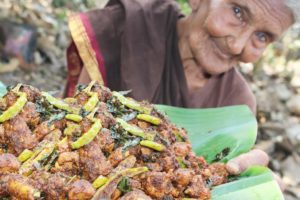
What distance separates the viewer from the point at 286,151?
4441 mm

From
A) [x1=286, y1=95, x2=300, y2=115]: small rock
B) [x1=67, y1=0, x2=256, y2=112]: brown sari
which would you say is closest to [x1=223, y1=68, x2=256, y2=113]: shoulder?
[x1=67, y1=0, x2=256, y2=112]: brown sari

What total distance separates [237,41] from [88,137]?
104 cm

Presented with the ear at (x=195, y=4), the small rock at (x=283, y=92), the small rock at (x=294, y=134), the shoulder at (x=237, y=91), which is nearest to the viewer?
the ear at (x=195, y=4)

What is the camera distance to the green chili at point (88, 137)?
65.6 inches

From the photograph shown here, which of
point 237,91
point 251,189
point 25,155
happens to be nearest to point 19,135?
point 25,155

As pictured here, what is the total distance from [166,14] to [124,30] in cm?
27

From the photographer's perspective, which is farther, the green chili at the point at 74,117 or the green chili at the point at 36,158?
the green chili at the point at 74,117

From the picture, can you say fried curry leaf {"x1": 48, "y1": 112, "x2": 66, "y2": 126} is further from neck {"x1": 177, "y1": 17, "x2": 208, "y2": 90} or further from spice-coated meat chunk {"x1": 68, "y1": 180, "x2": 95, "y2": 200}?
neck {"x1": 177, "y1": 17, "x2": 208, "y2": 90}

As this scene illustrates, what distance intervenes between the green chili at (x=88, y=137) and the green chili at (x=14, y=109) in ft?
0.74

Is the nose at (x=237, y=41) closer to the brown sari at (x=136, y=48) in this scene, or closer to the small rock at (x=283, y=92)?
the brown sari at (x=136, y=48)

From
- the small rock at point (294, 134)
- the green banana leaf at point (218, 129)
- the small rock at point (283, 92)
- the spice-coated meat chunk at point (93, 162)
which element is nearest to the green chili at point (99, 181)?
the spice-coated meat chunk at point (93, 162)

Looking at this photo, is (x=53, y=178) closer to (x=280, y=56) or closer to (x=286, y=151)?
(x=286, y=151)

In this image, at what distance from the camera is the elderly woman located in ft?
8.28

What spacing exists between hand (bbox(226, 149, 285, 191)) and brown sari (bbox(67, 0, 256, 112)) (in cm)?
74
